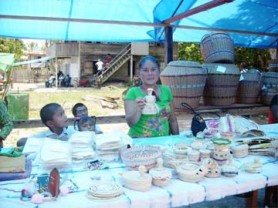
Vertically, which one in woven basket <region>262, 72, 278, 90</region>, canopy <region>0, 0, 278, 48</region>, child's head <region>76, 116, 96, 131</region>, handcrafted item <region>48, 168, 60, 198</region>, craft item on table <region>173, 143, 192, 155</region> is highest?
canopy <region>0, 0, 278, 48</region>

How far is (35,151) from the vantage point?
1923 millimetres

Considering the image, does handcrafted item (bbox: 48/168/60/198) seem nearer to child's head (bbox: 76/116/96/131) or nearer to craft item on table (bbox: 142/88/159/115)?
craft item on table (bbox: 142/88/159/115)

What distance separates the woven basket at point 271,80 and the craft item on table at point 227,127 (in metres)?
2.80

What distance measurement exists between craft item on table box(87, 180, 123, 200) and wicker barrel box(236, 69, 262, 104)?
3881 millimetres

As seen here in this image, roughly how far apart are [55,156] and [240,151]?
1.11 metres

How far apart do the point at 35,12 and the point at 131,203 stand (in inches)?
125

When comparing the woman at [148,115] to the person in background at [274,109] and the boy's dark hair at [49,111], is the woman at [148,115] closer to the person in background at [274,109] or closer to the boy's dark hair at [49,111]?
the boy's dark hair at [49,111]

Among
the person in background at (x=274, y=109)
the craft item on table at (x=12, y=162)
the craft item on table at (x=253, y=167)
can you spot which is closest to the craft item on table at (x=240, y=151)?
the craft item on table at (x=253, y=167)

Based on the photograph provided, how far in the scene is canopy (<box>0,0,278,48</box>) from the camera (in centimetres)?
374

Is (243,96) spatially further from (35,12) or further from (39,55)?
(39,55)

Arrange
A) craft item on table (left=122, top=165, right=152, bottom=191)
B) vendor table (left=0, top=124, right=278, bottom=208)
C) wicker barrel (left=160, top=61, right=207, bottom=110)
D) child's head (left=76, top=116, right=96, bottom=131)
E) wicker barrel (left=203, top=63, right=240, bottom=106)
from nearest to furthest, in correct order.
Answer: 1. vendor table (left=0, top=124, right=278, bottom=208)
2. craft item on table (left=122, top=165, right=152, bottom=191)
3. child's head (left=76, top=116, right=96, bottom=131)
4. wicker barrel (left=160, top=61, right=207, bottom=110)
5. wicker barrel (left=203, top=63, right=240, bottom=106)

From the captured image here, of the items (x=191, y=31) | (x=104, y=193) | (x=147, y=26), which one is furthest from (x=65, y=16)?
(x=104, y=193)

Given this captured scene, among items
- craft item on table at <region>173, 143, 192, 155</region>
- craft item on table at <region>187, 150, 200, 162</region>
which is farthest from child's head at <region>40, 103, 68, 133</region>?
craft item on table at <region>187, 150, 200, 162</region>

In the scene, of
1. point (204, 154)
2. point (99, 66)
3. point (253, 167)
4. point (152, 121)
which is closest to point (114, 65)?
point (99, 66)
